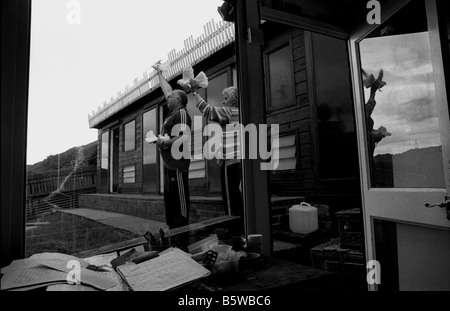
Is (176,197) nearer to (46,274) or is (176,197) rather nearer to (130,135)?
(130,135)

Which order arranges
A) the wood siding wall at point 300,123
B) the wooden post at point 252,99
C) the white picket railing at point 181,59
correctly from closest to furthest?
the wooden post at point 252,99 → the white picket railing at point 181,59 → the wood siding wall at point 300,123

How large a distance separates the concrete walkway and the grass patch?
24 millimetres

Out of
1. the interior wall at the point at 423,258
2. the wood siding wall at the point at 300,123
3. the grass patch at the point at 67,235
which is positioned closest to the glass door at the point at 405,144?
the interior wall at the point at 423,258

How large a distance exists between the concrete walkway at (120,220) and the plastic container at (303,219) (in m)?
1.90

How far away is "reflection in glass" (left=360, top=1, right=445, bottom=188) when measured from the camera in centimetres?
160

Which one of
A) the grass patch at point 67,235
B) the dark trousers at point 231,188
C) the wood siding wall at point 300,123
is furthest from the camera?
the wood siding wall at point 300,123

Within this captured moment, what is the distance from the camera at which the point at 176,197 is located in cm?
220

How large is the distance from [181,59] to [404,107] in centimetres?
169

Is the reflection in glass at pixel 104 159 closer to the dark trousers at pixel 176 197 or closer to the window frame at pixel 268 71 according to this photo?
the dark trousers at pixel 176 197

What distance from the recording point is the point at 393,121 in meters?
1.91

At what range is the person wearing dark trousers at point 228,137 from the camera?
236cm

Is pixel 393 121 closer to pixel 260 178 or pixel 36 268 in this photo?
pixel 260 178

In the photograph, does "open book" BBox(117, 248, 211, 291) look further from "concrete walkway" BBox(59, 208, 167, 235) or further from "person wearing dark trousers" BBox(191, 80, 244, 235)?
"person wearing dark trousers" BBox(191, 80, 244, 235)

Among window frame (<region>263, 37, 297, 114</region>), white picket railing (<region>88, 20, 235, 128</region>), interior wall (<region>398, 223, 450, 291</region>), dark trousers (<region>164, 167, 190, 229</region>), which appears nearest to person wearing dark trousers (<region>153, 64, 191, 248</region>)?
dark trousers (<region>164, 167, 190, 229</region>)
